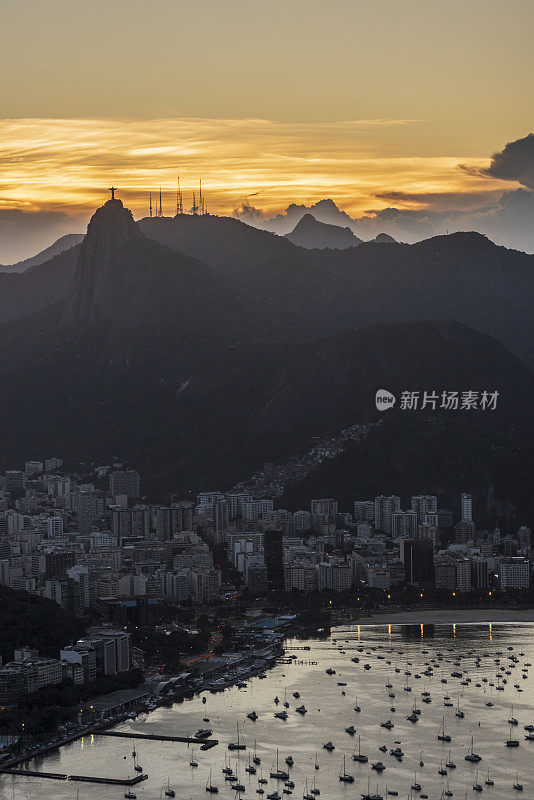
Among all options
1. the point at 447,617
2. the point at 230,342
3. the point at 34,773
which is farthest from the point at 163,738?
the point at 230,342

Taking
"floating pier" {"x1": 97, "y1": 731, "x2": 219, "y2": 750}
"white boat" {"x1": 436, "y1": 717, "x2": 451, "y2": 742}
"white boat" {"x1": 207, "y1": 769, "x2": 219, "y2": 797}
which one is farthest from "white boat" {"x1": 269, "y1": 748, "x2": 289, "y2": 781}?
"white boat" {"x1": 436, "y1": 717, "x2": 451, "y2": 742}

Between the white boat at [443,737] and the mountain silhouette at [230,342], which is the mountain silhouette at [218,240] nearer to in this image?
the mountain silhouette at [230,342]

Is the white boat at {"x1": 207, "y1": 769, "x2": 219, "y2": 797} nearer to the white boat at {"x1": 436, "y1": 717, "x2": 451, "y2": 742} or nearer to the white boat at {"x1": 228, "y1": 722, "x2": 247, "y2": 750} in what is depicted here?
the white boat at {"x1": 228, "y1": 722, "x2": 247, "y2": 750}

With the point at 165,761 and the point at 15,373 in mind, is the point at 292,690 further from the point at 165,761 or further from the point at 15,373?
the point at 15,373

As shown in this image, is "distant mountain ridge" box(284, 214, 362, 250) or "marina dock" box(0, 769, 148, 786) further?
"distant mountain ridge" box(284, 214, 362, 250)

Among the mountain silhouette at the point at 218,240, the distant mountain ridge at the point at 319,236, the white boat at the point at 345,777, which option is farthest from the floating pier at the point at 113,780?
the distant mountain ridge at the point at 319,236

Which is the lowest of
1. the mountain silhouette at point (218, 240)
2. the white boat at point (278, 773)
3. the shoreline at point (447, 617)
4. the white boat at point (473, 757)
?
the white boat at point (278, 773)

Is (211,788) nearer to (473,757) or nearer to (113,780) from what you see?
(113,780)
